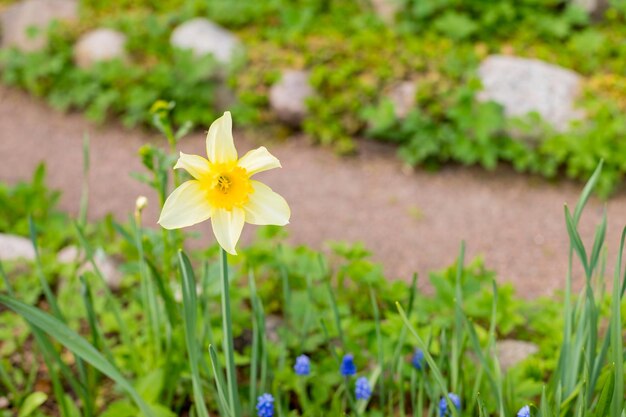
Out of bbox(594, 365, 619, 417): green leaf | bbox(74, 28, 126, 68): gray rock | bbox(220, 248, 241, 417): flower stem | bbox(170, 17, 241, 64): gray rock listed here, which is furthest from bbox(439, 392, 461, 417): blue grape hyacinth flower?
bbox(74, 28, 126, 68): gray rock

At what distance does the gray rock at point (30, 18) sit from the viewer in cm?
480

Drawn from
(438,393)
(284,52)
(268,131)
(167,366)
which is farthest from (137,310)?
(284,52)

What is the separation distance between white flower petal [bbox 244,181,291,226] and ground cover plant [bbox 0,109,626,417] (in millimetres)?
13

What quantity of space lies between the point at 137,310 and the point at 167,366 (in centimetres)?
48

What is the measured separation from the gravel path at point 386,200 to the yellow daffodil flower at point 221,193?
2032 millimetres

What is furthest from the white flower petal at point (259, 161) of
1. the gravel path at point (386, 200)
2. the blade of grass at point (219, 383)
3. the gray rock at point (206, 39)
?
the gray rock at point (206, 39)

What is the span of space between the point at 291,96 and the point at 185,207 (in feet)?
10.0

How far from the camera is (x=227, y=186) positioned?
1.19 meters

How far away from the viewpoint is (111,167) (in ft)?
13.1

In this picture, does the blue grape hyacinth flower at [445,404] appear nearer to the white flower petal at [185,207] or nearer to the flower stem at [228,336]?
the flower stem at [228,336]

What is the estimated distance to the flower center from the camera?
1180mm

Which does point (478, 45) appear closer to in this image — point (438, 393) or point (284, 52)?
point (284, 52)

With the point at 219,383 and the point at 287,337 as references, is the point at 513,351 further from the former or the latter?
the point at 219,383

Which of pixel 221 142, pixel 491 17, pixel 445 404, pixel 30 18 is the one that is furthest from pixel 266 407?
pixel 30 18
